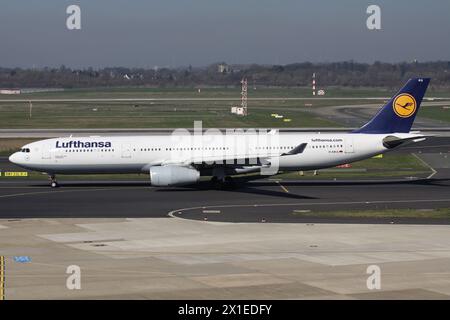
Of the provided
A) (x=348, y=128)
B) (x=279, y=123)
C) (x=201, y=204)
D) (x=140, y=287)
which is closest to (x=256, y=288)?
(x=140, y=287)

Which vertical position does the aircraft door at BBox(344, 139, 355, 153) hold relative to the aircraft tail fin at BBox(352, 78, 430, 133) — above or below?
below

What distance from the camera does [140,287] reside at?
33.6 m

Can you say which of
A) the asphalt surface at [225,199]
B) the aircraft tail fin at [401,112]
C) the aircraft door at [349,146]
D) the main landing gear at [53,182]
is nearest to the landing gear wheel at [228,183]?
the asphalt surface at [225,199]

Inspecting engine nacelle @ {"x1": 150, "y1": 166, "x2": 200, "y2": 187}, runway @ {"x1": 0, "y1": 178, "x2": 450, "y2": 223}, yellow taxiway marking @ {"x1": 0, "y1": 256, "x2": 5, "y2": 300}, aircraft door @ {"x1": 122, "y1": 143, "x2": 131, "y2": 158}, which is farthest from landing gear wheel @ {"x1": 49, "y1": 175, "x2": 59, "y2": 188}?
yellow taxiway marking @ {"x1": 0, "y1": 256, "x2": 5, "y2": 300}

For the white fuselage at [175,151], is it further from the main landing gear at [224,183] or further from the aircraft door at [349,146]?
the main landing gear at [224,183]

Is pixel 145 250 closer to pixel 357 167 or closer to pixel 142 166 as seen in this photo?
pixel 142 166

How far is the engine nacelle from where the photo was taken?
212 ft

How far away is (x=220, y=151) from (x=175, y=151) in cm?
360

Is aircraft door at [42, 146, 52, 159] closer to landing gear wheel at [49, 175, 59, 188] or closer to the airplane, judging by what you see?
the airplane

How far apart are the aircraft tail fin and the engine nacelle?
599 inches

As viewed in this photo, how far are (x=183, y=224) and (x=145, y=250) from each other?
8.35 metres

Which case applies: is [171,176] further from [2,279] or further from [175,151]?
[2,279]

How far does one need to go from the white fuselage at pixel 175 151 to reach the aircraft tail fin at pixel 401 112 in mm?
842

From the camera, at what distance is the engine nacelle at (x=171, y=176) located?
6462 centimetres
